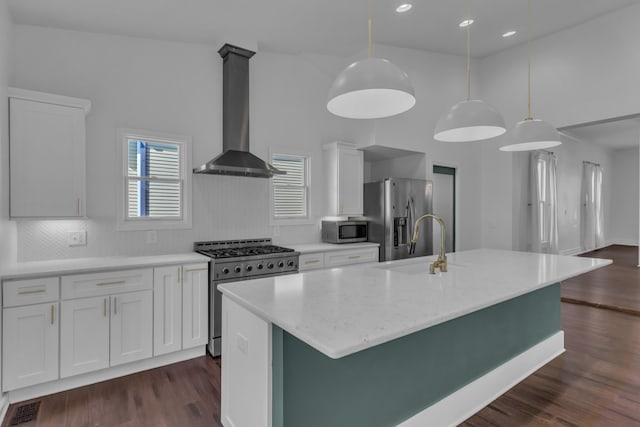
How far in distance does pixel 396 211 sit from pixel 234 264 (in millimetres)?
2413

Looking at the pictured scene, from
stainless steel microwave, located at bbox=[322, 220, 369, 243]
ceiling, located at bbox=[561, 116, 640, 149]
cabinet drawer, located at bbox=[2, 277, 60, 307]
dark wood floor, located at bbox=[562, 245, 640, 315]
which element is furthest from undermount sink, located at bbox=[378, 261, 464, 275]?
ceiling, located at bbox=[561, 116, 640, 149]

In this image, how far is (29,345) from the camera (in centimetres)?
237

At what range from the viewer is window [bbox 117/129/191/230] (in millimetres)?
3264

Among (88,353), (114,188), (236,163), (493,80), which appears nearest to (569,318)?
(493,80)

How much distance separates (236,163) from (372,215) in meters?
2.21

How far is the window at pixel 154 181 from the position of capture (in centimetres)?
326

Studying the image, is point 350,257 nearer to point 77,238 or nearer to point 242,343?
point 242,343

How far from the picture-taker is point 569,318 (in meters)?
4.05

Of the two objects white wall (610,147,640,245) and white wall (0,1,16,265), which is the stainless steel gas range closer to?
white wall (0,1,16,265)

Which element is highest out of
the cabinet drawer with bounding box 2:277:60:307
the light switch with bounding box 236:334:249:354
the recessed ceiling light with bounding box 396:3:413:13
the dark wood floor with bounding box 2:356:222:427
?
the recessed ceiling light with bounding box 396:3:413:13

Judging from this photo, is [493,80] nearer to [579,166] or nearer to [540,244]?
[540,244]

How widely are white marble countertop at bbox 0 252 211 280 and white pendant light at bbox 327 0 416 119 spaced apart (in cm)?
200

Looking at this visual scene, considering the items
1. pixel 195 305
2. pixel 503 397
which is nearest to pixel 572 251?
pixel 503 397

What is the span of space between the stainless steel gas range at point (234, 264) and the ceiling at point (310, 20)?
2.18 meters
